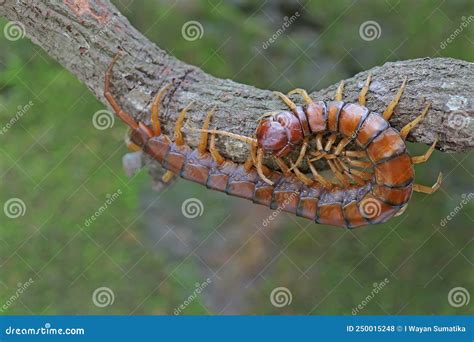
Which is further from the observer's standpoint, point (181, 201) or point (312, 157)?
point (181, 201)

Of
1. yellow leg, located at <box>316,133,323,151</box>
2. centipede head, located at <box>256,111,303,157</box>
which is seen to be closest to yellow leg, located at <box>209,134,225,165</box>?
centipede head, located at <box>256,111,303,157</box>

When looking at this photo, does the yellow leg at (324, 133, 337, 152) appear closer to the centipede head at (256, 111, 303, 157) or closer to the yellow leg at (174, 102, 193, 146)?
the centipede head at (256, 111, 303, 157)

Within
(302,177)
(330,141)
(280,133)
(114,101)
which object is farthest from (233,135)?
(114,101)

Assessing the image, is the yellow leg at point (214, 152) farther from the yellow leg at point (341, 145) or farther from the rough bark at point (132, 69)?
the yellow leg at point (341, 145)

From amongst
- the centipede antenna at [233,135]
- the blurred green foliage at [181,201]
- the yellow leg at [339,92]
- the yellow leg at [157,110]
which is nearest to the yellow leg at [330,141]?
the yellow leg at [339,92]

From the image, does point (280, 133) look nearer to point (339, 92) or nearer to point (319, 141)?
point (319, 141)
